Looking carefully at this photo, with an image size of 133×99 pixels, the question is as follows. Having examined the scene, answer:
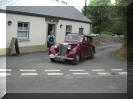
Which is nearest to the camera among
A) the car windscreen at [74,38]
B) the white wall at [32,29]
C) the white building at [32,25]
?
the car windscreen at [74,38]

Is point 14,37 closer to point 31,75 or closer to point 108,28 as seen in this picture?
point 31,75

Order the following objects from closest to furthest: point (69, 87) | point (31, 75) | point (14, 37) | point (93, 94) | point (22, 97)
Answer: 1. point (22, 97)
2. point (93, 94)
3. point (69, 87)
4. point (31, 75)
5. point (14, 37)

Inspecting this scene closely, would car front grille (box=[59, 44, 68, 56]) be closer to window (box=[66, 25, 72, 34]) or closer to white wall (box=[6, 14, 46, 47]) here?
white wall (box=[6, 14, 46, 47])

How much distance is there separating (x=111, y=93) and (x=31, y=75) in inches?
148

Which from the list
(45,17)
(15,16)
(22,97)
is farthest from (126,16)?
(22,97)

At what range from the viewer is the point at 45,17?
699 inches

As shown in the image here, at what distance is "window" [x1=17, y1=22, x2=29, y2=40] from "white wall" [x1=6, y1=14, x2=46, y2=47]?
0.33 meters

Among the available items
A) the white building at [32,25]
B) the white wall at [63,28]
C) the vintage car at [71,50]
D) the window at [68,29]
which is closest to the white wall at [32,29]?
the white building at [32,25]

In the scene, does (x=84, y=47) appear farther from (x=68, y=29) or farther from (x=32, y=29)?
(x=68, y=29)

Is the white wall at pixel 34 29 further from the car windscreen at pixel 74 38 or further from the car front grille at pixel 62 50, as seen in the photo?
the car front grille at pixel 62 50

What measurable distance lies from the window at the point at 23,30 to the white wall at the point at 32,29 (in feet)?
1.10

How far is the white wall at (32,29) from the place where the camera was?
1438 cm

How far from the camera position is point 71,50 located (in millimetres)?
11695

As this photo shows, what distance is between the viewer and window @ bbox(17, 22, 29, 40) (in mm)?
15586
